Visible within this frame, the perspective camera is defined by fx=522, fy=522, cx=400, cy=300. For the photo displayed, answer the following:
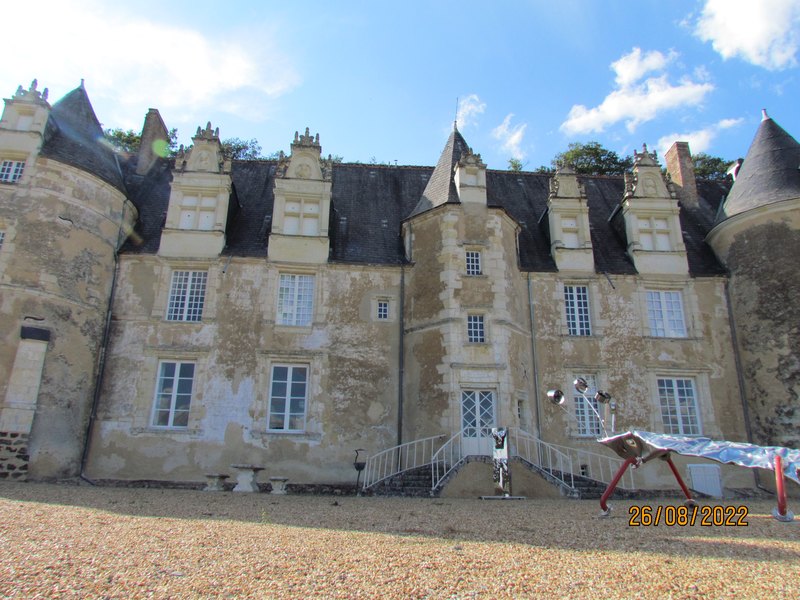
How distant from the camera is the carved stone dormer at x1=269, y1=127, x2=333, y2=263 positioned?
53.7 ft

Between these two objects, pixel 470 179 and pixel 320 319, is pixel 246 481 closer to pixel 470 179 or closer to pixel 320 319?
pixel 320 319

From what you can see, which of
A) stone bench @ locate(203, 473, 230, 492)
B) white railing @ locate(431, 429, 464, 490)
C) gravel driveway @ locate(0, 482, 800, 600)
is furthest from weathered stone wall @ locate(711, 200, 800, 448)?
stone bench @ locate(203, 473, 230, 492)

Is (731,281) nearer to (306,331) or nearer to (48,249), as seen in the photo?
(306,331)

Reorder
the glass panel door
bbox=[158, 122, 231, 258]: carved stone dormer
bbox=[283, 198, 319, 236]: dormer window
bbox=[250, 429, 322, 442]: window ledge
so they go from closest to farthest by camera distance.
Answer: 1. the glass panel door
2. bbox=[250, 429, 322, 442]: window ledge
3. bbox=[158, 122, 231, 258]: carved stone dormer
4. bbox=[283, 198, 319, 236]: dormer window

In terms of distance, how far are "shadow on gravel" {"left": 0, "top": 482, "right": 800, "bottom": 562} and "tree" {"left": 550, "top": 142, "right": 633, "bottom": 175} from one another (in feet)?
63.2

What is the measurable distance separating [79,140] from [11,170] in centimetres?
220

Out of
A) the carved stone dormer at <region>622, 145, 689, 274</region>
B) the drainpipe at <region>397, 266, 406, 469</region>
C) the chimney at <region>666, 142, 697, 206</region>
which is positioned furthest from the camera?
the chimney at <region>666, 142, 697, 206</region>

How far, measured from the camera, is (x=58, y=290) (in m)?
14.1

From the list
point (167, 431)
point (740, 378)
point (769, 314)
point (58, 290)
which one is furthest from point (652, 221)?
point (58, 290)

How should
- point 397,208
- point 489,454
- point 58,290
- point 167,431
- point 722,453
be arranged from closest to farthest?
point 722,453 < point 489,454 < point 58,290 < point 167,431 < point 397,208

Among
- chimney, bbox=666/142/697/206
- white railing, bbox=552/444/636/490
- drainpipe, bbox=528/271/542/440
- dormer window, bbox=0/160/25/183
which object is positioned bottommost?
white railing, bbox=552/444/636/490

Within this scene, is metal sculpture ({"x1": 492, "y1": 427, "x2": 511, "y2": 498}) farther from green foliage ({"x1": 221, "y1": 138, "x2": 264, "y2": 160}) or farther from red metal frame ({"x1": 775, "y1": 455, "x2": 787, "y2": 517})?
green foliage ({"x1": 221, "y1": 138, "x2": 264, "y2": 160})

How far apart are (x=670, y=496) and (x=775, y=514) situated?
4995 mm

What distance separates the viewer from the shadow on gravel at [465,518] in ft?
21.6
